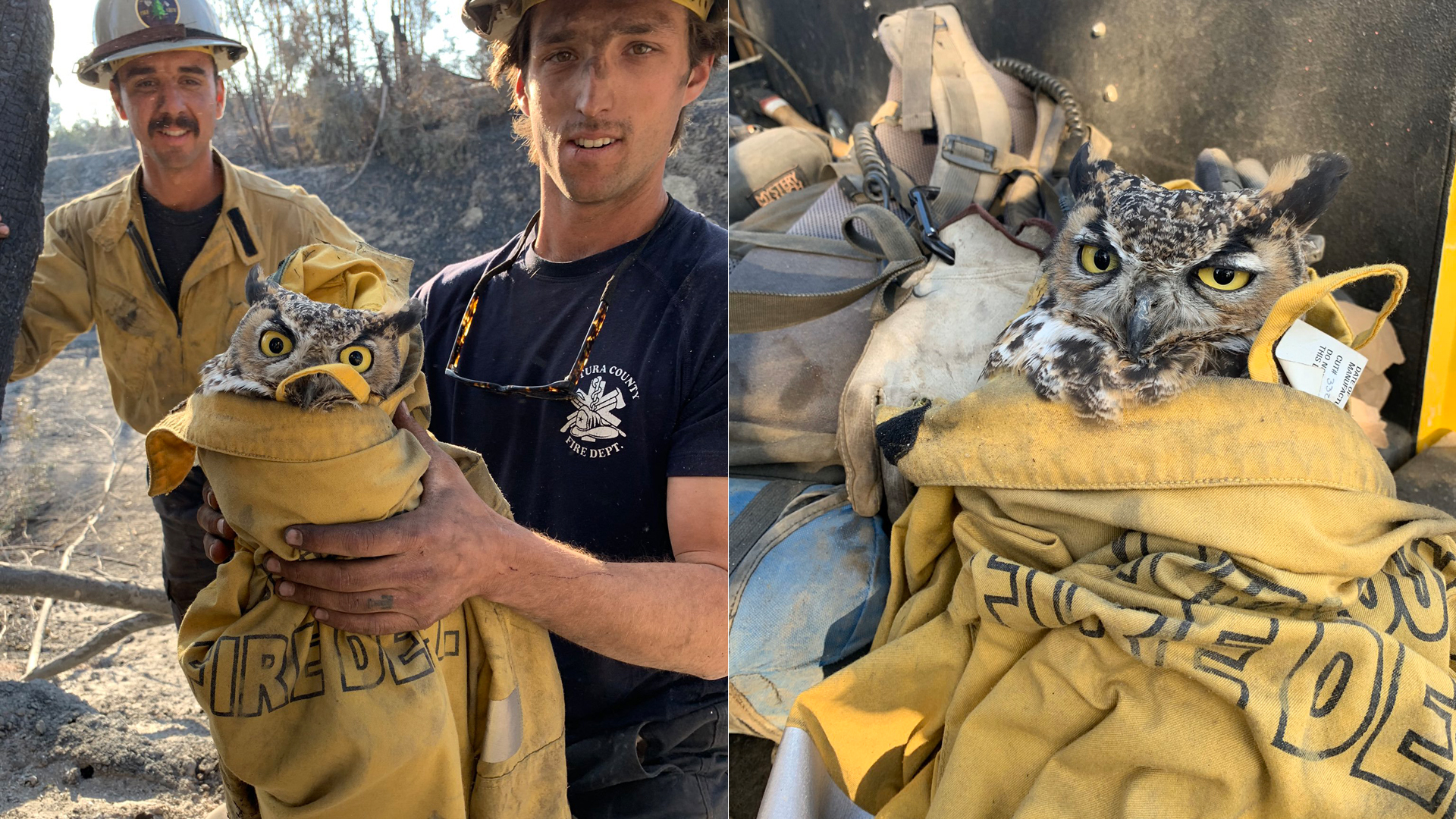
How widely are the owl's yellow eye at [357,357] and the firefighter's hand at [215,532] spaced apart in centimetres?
24

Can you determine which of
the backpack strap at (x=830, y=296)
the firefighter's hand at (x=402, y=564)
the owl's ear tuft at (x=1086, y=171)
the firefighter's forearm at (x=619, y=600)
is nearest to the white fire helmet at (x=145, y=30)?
the firefighter's hand at (x=402, y=564)

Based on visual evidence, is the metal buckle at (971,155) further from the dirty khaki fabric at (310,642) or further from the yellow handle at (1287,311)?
the dirty khaki fabric at (310,642)

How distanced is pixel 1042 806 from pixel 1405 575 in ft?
1.84

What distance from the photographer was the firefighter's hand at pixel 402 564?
0.94 meters

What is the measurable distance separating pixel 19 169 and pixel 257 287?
1.18 ft

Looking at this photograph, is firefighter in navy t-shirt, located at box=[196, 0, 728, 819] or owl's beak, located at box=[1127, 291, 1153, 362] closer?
firefighter in navy t-shirt, located at box=[196, 0, 728, 819]

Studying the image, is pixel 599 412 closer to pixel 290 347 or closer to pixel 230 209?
pixel 290 347

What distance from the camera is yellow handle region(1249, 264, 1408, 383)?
45.6 inches

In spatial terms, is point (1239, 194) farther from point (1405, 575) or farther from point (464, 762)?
point (464, 762)

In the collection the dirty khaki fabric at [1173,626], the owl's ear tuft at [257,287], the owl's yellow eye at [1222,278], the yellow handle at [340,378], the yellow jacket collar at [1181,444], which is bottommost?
the dirty khaki fabric at [1173,626]

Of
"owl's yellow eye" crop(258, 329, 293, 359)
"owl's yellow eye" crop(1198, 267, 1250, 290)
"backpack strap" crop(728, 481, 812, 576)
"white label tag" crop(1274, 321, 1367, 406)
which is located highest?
"owl's yellow eye" crop(258, 329, 293, 359)

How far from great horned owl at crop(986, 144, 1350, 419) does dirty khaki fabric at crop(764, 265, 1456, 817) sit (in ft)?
0.15

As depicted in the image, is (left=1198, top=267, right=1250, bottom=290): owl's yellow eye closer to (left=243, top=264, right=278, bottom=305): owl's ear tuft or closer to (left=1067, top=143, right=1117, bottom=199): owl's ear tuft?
(left=1067, top=143, right=1117, bottom=199): owl's ear tuft

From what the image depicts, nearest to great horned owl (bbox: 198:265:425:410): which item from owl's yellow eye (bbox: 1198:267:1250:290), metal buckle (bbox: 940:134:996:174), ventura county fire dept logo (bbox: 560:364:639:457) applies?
ventura county fire dept logo (bbox: 560:364:639:457)
